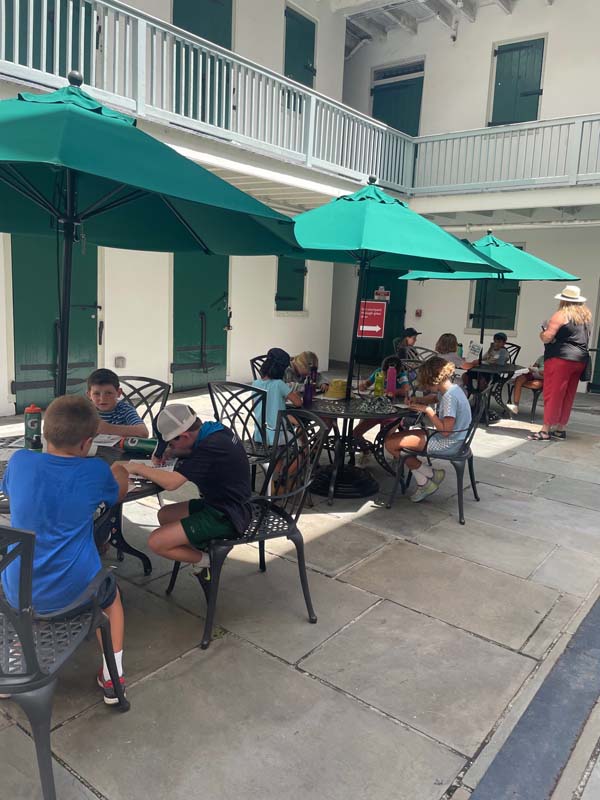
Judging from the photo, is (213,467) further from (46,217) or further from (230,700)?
(46,217)

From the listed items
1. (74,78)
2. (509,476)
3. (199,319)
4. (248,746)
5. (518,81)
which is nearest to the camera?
(248,746)

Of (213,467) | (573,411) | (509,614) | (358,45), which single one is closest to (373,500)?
(509,614)

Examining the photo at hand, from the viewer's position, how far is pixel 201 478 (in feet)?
8.70

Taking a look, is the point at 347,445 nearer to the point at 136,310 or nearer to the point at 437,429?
the point at 437,429

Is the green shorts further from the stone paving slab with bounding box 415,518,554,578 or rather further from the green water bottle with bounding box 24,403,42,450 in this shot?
the stone paving slab with bounding box 415,518,554,578

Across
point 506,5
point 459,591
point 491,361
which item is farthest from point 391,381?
point 506,5

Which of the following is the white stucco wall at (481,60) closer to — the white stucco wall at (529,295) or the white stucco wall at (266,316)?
the white stucco wall at (529,295)

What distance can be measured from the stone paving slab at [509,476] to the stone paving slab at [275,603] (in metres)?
2.56

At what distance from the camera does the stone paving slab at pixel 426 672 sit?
2.32 meters

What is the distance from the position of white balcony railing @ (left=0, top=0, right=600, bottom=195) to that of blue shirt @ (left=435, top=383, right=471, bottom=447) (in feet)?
13.8

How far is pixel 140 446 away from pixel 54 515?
99cm

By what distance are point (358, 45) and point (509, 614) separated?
11787 millimetres

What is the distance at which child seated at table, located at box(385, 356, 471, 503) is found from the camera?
14.6 feet

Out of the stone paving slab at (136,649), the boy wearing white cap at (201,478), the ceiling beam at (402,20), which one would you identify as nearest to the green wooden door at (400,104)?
the ceiling beam at (402,20)
